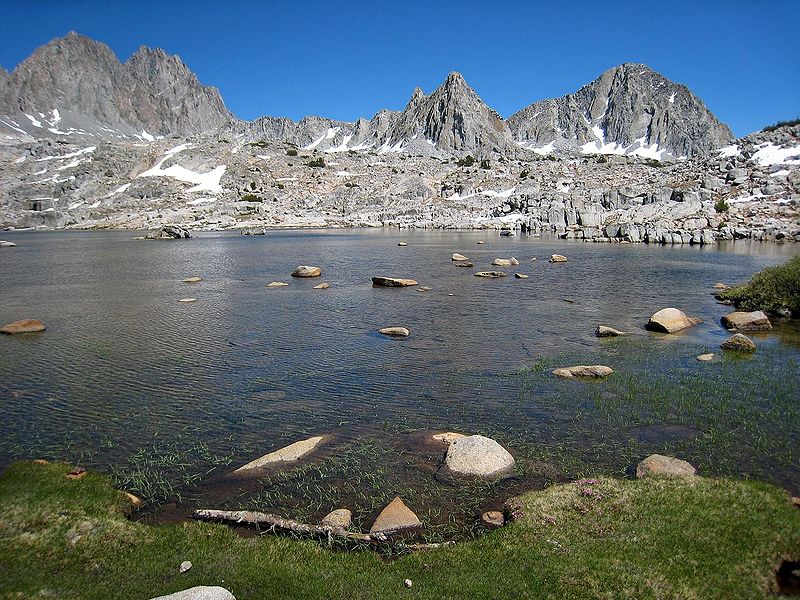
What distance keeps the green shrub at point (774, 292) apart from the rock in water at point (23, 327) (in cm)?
4397

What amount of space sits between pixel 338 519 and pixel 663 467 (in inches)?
324

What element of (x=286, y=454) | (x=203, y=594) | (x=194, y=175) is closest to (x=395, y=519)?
Answer: (x=286, y=454)

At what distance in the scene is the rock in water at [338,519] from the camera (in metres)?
11.6

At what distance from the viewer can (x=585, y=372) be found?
2119cm

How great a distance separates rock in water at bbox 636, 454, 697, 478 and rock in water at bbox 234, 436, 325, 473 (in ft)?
29.2

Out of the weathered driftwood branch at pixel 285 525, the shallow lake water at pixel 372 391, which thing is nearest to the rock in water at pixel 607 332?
the shallow lake water at pixel 372 391

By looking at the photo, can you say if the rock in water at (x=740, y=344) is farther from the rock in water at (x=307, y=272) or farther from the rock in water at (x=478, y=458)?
the rock in water at (x=307, y=272)

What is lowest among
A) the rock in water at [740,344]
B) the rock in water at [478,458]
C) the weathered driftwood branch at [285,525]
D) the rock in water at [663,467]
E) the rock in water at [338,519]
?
the rock in water at [338,519]

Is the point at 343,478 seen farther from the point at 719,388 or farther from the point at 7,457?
the point at 719,388

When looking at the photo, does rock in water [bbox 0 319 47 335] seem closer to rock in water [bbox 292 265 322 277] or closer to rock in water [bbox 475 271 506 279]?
rock in water [bbox 292 265 322 277]

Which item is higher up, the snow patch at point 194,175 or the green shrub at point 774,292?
the snow patch at point 194,175

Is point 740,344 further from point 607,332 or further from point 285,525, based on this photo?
point 285,525

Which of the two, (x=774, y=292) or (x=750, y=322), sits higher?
(x=774, y=292)

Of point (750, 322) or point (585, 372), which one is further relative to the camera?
point (750, 322)
